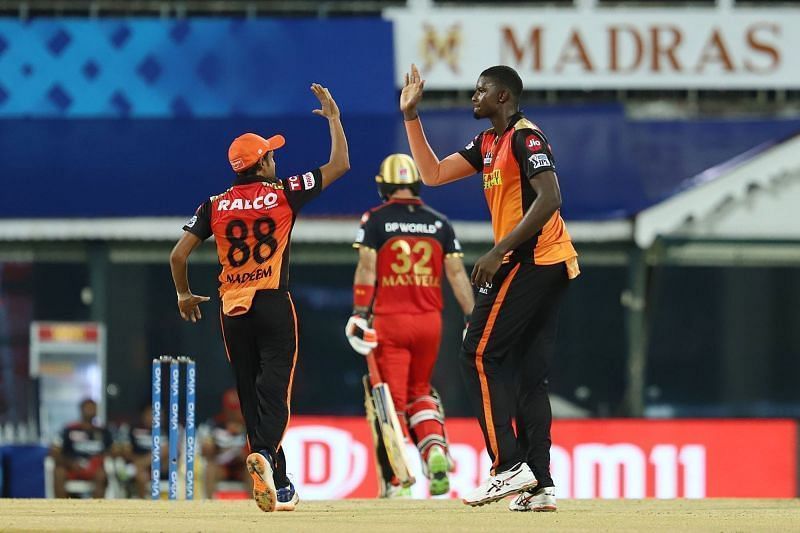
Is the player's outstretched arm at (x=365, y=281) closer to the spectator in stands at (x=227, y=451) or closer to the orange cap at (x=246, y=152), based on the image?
the orange cap at (x=246, y=152)

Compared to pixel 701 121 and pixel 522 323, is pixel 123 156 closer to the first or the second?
pixel 701 121

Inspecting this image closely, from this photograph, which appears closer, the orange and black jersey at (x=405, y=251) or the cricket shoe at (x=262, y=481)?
the cricket shoe at (x=262, y=481)

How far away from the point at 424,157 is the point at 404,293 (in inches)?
145

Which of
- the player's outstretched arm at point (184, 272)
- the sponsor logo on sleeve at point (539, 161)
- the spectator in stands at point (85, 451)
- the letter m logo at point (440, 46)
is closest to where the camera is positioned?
the sponsor logo on sleeve at point (539, 161)

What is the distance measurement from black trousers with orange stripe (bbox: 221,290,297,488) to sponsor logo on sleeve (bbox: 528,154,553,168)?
Answer: 1.66 metres

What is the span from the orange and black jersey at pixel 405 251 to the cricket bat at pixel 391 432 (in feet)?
1.96

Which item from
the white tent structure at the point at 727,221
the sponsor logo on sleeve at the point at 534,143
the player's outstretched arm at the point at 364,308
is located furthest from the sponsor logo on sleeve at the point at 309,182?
the white tent structure at the point at 727,221

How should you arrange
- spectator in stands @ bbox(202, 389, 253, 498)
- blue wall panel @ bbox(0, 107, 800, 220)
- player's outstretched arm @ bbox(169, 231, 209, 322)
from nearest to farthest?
1. player's outstretched arm @ bbox(169, 231, 209, 322)
2. spectator in stands @ bbox(202, 389, 253, 498)
3. blue wall panel @ bbox(0, 107, 800, 220)

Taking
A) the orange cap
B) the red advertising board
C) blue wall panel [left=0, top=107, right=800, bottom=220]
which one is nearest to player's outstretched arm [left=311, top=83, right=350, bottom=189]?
the orange cap

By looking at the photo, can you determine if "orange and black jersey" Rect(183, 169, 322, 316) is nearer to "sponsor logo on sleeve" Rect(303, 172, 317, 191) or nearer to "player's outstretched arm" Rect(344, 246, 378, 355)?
"sponsor logo on sleeve" Rect(303, 172, 317, 191)

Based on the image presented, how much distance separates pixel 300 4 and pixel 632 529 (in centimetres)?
1373

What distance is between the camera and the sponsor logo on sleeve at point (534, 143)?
24.9ft

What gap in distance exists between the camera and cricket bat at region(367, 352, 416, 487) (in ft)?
37.2

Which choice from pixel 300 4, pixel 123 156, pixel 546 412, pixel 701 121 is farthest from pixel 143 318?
pixel 546 412
